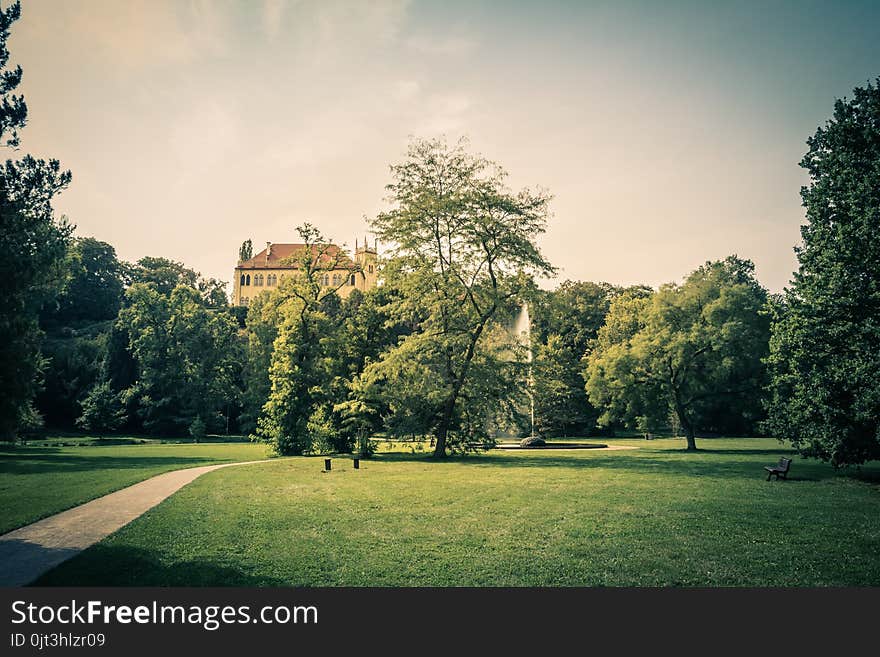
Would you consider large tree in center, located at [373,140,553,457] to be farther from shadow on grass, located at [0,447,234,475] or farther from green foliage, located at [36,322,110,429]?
green foliage, located at [36,322,110,429]

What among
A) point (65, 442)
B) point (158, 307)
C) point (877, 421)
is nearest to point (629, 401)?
point (877, 421)

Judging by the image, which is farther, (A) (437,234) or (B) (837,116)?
(A) (437,234)

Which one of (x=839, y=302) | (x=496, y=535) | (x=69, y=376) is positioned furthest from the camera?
(x=69, y=376)

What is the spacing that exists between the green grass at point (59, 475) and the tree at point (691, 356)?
2472 centimetres

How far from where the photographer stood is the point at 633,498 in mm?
15305

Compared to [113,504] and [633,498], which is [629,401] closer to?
[633,498]

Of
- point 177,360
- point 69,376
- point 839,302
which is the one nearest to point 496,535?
point 839,302

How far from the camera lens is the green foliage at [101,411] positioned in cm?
4788

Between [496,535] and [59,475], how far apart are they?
17408mm

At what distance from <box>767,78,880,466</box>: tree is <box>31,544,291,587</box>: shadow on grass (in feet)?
57.8

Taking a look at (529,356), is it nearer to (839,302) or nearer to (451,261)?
(451,261)

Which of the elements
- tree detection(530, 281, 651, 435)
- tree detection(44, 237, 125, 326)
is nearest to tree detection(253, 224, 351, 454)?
tree detection(530, 281, 651, 435)

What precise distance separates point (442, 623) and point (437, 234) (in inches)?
1014

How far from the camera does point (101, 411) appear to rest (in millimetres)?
48156
